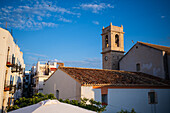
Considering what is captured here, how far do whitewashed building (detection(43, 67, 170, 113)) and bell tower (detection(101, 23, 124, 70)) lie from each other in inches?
328

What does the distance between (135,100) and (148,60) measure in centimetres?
801

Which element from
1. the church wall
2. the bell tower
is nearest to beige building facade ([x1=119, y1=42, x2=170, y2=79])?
the church wall

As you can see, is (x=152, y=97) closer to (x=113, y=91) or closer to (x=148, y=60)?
(x=113, y=91)

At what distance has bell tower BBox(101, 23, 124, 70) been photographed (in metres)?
24.2

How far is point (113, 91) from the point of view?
43.5 feet

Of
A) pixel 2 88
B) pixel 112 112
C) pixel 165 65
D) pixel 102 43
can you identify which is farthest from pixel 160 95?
pixel 2 88

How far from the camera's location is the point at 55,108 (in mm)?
5703

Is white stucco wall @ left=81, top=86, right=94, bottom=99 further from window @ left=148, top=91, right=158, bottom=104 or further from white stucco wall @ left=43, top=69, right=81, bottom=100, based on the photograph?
window @ left=148, top=91, right=158, bottom=104

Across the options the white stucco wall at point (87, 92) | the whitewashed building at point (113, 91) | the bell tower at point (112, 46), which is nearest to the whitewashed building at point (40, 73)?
the bell tower at point (112, 46)

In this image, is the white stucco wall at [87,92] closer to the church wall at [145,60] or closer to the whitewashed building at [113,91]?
the whitewashed building at [113,91]

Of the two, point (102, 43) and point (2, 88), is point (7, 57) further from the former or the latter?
point (102, 43)

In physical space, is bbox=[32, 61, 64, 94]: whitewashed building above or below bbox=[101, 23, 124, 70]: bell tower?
below

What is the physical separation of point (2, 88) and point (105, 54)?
15.5 metres

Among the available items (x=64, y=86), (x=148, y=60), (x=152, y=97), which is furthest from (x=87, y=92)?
(x=148, y=60)
